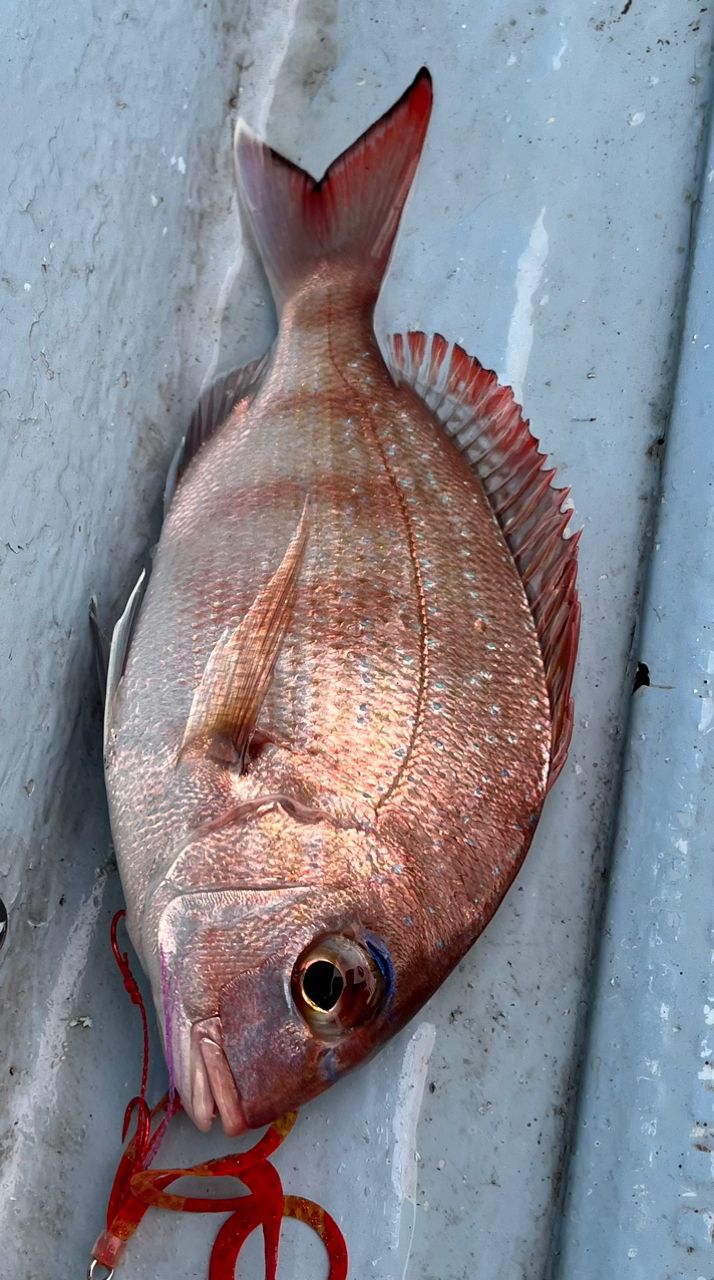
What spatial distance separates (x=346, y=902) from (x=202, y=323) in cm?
109

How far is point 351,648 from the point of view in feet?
4.16

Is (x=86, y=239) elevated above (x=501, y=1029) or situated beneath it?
elevated above

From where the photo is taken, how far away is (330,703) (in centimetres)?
124

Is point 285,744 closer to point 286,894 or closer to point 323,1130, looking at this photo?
point 286,894

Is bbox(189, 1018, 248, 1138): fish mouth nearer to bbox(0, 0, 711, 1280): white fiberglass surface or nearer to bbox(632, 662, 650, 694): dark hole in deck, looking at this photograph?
bbox(0, 0, 711, 1280): white fiberglass surface

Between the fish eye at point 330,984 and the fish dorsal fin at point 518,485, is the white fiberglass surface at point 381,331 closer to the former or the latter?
the fish dorsal fin at point 518,485

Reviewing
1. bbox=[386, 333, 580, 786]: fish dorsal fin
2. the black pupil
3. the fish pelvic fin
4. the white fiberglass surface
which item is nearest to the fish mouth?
the black pupil

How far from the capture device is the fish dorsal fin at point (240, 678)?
122 centimetres

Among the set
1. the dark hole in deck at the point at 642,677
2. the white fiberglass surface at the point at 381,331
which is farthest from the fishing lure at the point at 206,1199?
the dark hole in deck at the point at 642,677

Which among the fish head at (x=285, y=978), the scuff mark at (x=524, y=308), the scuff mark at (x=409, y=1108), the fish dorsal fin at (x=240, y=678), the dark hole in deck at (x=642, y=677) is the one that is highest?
the scuff mark at (x=524, y=308)

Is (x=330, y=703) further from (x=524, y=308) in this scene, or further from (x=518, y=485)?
(x=524, y=308)

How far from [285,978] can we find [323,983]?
4 cm

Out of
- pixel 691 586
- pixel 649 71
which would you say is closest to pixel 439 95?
pixel 649 71

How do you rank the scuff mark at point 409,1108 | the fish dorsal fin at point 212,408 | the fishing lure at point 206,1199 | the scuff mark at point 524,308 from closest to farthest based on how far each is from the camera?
the fishing lure at point 206,1199
the scuff mark at point 409,1108
the fish dorsal fin at point 212,408
the scuff mark at point 524,308
